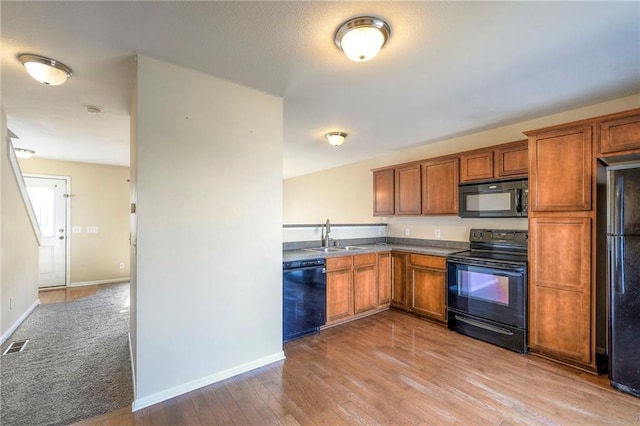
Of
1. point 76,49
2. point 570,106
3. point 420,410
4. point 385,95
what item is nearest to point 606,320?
point 420,410

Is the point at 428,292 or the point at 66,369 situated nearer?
the point at 66,369

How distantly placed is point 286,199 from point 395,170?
443 centimetres

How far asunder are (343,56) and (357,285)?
271cm

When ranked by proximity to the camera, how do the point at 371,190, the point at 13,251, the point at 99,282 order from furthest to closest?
the point at 99,282, the point at 371,190, the point at 13,251

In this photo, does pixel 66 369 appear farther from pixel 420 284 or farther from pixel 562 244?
pixel 562 244

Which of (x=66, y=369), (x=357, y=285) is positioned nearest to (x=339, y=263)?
(x=357, y=285)

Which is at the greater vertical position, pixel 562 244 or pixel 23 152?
pixel 23 152

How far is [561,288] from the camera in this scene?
2662 mm

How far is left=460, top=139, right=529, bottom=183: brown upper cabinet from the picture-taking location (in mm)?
3150

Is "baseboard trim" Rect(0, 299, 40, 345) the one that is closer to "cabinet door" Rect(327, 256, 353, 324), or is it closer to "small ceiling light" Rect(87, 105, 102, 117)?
"small ceiling light" Rect(87, 105, 102, 117)

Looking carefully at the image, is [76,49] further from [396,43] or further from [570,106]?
[570,106]

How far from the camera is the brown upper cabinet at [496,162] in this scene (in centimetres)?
315

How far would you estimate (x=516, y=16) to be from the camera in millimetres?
1670

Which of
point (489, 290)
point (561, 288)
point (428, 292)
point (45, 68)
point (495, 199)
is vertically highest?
point (45, 68)
